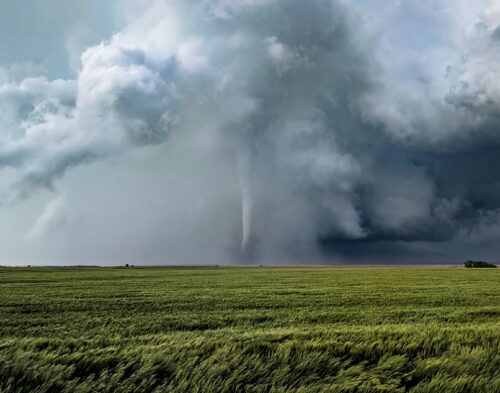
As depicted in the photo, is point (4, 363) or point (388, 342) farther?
point (388, 342)

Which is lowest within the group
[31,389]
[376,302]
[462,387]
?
[376,302]

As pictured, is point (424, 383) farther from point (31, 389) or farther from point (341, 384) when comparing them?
point (31, 389)

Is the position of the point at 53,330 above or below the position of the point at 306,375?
below

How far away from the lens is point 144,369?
194 inches

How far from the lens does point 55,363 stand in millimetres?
5207

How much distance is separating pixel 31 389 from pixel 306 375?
355 centimetres

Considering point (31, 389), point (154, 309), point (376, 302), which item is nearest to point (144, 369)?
point (31, 389)

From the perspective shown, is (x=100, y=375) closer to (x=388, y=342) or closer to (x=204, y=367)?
(x=204, y=367)

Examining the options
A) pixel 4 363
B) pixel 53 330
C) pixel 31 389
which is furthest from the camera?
pixel 53 330

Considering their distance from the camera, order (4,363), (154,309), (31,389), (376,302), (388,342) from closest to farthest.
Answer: (31,389) → (4,363) → (388,342) → (154,309) → (376,302)

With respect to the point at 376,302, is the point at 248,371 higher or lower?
higher

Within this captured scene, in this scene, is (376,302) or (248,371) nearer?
(248,371)

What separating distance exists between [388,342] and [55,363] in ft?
18.0

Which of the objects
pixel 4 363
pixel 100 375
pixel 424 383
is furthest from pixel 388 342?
pixel 4 363
